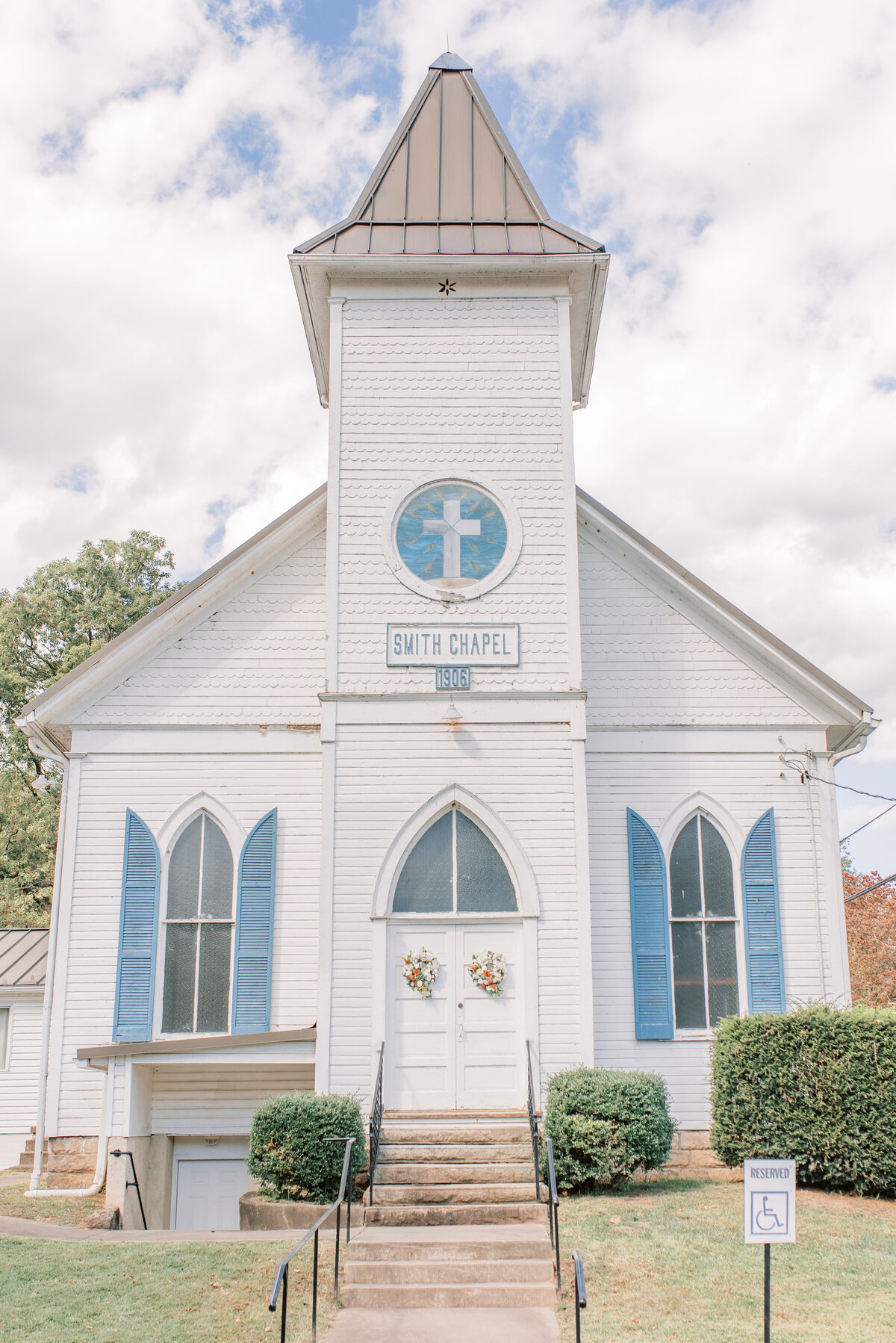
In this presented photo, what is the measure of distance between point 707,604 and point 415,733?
4.03 metres

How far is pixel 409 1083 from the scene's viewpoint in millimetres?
11391

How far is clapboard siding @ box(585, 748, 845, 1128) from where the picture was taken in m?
12.6

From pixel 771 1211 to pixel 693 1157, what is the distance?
6.67m

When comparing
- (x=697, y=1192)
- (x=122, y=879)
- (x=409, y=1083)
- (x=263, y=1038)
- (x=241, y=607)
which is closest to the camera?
(x=697, y=1192)

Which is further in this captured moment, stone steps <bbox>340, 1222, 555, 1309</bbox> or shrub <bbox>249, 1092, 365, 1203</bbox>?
shrub <bbox>249, 1092, 365, 1203</bbox>

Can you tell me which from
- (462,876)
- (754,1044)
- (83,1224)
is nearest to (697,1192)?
(754,1044)

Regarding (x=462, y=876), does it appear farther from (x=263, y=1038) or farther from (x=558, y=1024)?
(x=263, y=1038)

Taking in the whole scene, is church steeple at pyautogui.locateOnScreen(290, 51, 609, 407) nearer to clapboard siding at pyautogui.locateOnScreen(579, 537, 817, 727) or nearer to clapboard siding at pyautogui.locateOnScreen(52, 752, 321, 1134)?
clapboard siding at pyautogui.locateOnScreen(579, 537, 817, 727)

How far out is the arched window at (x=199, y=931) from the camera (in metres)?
12.8

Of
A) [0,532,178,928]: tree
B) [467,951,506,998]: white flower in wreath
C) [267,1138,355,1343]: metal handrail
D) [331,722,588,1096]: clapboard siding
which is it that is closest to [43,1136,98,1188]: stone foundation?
[331,722,588,1096]: clapboard siding

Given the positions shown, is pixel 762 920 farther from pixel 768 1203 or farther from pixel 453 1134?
pixel 768 1203

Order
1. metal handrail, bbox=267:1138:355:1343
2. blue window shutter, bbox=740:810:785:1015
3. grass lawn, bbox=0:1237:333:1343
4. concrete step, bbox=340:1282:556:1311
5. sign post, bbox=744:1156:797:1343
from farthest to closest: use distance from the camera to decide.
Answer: blue window shutter, bbox=740:810:785:1015 → concrete step, bbox=340:1282:556:1311 → grass lawn, bbox=0:1237:333:1343 → sign post, bbox=744:1156:797:1343 → metal handrail, bbox=267:1138:355:1343

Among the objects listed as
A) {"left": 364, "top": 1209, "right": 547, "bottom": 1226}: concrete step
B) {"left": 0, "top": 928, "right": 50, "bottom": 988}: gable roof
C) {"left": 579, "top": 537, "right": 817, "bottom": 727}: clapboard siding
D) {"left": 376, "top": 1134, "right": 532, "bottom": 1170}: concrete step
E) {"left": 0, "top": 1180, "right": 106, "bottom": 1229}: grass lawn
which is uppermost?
{"left": 579, "top": 537, "right": 817, "bottom": 727}: clapboard siding

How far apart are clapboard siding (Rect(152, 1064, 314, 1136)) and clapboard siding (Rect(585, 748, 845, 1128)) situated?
3612mm
